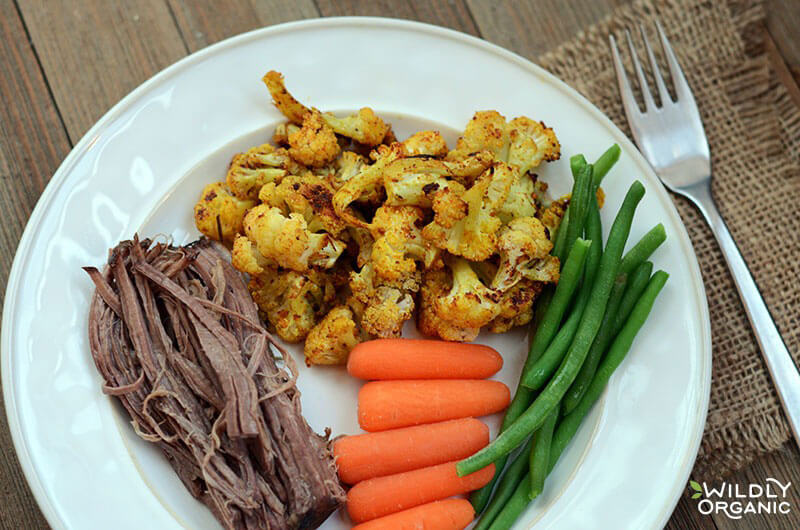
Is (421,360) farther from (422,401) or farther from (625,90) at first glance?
(625,90)

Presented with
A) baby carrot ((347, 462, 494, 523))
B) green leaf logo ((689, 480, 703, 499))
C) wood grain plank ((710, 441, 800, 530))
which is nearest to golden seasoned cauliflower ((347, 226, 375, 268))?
baby carrot ((347, 462, 494, 523))

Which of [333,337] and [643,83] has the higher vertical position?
[643,83]

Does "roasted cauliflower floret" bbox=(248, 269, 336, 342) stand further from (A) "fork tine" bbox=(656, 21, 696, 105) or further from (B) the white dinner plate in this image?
(A) "fork tine" bbox=(656, 21, 696, 105)

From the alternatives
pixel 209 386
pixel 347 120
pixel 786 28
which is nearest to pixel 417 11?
pixel 347 120

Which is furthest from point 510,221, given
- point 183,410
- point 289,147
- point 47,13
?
point 47,13

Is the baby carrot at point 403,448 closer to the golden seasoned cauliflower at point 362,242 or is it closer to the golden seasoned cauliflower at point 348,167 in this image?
the golden seasoned cauliflower at point 362,242
